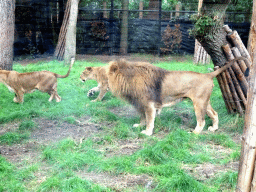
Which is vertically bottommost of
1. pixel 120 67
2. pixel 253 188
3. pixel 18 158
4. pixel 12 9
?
pixel 18 158

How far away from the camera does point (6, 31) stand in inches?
378

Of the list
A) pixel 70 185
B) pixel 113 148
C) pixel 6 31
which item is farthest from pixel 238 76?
pixel 6 31

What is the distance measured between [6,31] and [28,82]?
244 cm

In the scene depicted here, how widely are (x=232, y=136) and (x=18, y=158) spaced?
3929mm

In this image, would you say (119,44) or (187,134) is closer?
(187,134)

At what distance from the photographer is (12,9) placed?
9.78m

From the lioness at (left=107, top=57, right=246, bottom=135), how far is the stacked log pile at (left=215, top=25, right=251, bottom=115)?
1.44 feet

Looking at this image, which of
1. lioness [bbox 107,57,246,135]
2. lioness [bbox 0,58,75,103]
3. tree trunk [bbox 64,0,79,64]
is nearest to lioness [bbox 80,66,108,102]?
lioness [bbox 0,58,75,103]

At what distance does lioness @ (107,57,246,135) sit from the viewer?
6.13m

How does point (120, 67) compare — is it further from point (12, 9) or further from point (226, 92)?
point (12, 9)

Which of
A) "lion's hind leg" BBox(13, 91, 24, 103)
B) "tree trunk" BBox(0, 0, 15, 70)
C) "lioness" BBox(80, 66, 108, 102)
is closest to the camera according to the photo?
"lion's hind leg" BBox(13, 91, 24, 103)

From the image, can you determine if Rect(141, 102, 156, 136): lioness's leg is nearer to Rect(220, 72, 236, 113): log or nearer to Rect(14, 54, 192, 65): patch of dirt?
Rect(220, 72, 236, 113): log

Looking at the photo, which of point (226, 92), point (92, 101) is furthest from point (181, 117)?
point (92, 101)

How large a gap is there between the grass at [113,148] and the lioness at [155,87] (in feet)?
1.53
